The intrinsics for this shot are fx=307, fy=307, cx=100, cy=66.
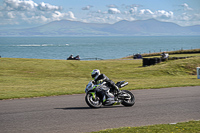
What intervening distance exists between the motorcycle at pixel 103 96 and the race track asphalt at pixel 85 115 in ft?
0.81

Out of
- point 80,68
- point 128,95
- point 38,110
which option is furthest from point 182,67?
point 38,110

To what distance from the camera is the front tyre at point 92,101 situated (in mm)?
12234

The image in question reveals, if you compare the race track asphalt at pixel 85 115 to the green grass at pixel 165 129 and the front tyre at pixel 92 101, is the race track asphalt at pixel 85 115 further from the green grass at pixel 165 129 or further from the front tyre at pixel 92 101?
the green grass at pixel 165 129

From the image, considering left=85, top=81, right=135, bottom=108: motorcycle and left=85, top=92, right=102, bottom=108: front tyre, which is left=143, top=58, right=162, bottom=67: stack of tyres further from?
left=85, top=92, right=102, bottom=108: front tyre

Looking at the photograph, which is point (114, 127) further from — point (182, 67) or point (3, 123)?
point (182, 67)

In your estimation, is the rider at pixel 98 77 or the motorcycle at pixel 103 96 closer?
the rider at pixel 98 77

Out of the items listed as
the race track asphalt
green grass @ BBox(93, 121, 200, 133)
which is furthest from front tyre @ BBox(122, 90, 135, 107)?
green grass @ BBox(93, 121, 200, 133)

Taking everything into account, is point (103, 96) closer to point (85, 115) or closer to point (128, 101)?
point (128, 101)

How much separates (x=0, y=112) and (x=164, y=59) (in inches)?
1313

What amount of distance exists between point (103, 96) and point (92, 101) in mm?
485

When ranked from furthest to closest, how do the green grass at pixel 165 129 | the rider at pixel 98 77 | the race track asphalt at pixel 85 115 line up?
the rider at pixel 98 77 < the race track asphalt at pixel 85 115 < the green grass at pixel 165 129

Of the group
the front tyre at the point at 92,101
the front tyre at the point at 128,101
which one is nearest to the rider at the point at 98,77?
the front tyre at the point at 92,101

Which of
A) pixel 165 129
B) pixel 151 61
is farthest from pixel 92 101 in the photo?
pixel 151 61

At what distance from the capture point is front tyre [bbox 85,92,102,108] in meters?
12.2
